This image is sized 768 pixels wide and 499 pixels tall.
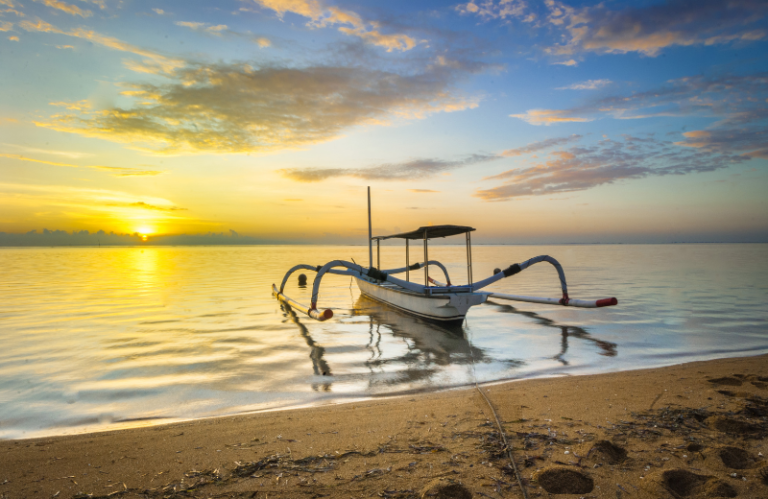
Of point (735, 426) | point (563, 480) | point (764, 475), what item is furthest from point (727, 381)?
point (563, 480)

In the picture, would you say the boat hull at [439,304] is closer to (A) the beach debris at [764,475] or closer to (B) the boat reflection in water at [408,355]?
(B) the boat reflection in water at [408,355]

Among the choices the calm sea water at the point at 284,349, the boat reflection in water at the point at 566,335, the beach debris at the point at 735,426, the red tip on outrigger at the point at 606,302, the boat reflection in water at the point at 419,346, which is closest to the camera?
the beach debris at the point at 735,426

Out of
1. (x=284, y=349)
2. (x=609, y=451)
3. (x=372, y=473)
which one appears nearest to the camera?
(x=372, y=473)

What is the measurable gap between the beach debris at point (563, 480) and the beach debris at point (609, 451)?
0.48 metres

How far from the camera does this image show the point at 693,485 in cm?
352

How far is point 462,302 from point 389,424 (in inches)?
331

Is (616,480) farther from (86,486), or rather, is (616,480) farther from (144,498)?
(86,486)

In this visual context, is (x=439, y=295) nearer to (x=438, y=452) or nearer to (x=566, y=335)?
(x=566, y=335)

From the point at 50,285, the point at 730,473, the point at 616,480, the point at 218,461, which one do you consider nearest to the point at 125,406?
the point at 218,461

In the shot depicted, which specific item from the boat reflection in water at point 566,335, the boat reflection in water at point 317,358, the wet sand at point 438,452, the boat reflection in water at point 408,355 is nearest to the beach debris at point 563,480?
the wet sand at point 438,452

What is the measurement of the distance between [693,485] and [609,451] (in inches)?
28.8

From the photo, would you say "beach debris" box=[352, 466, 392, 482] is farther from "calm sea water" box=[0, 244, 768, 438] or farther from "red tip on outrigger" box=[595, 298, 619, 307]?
"red tip on outrigger" box=[595, 298, 619, 307]

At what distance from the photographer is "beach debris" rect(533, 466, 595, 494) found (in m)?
3.51

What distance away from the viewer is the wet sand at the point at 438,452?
11.8ft
